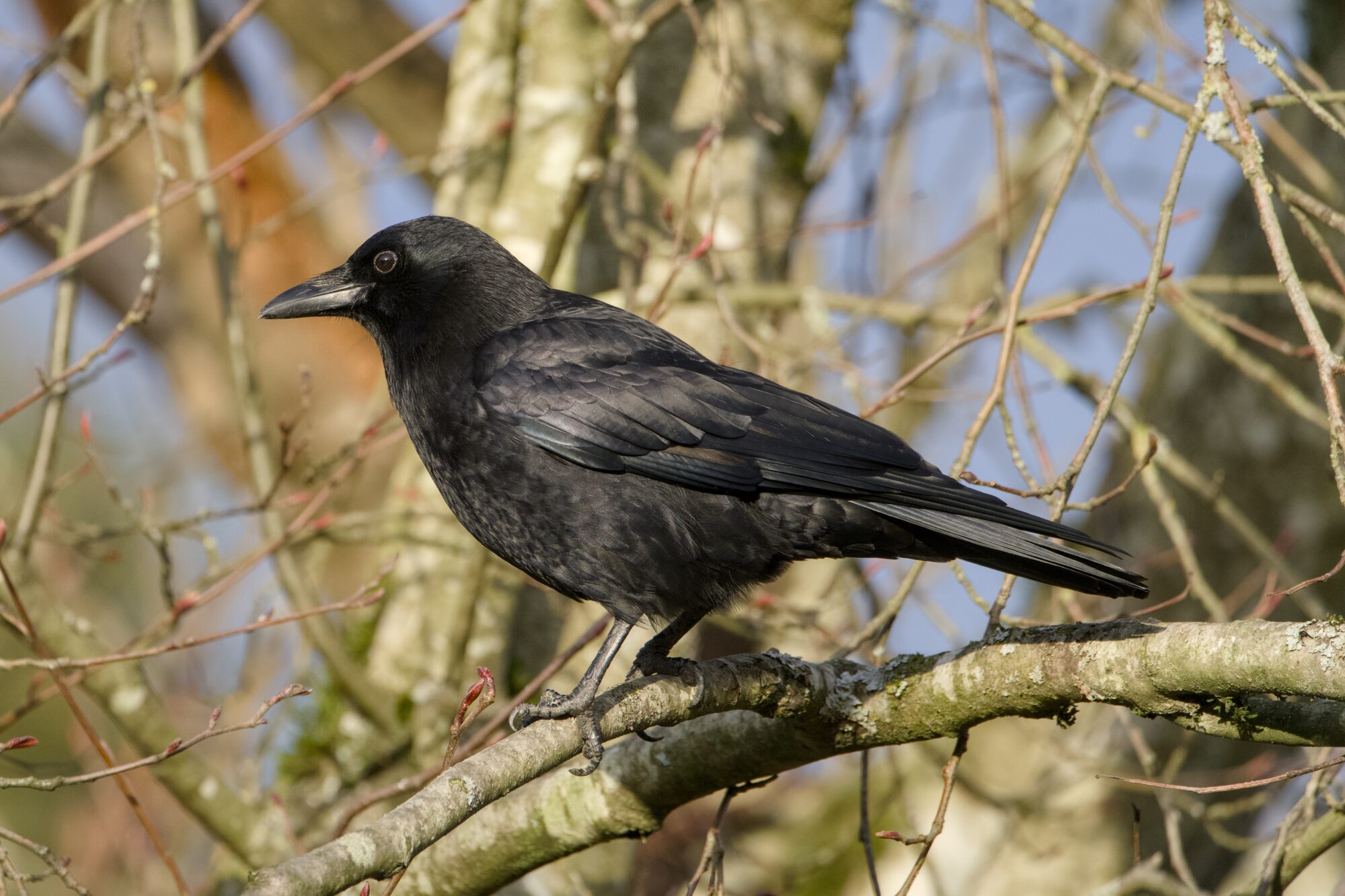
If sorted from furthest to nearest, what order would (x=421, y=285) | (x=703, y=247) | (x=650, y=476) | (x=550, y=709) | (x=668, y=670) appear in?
(x=703, y=247) → (x=421, y=285) → (x=650, y=476) → (x=668, y=670) → (x=550, y=709)

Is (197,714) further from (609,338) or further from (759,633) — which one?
(609,338)

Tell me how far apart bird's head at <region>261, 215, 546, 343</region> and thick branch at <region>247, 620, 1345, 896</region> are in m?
1.39

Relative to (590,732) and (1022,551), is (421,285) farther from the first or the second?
(1022,551)

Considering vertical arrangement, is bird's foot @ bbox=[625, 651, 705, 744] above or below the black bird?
Answer: below

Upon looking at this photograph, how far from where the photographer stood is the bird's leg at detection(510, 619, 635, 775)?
279cm

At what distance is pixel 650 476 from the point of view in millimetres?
3342

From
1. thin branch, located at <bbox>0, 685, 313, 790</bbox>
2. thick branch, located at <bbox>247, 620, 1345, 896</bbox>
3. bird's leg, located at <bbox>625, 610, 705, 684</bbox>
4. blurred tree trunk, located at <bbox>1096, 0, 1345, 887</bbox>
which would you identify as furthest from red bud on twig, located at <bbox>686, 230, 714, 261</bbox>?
blurred tree trunk, located at <bbox>1096, 0, 1345, 887</bbox>

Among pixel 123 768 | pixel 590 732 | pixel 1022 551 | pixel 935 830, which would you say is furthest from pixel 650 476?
pixel 123 768

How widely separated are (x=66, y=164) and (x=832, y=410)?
253 inches

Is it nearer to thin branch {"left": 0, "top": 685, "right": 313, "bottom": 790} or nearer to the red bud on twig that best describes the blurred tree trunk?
the red bud on twig

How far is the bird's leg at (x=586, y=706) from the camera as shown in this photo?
279 cm

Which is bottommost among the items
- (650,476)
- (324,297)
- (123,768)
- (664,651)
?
(123,768)

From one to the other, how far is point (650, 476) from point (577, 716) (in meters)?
0.73

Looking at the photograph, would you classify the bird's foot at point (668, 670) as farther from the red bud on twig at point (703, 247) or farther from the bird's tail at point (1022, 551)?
the red bud on twig at point (703, 247)
